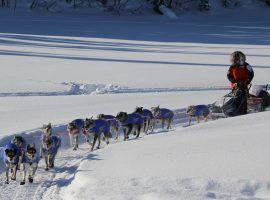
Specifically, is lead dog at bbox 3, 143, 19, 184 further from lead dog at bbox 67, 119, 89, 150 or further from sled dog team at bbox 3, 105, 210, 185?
lead dog at bbox 67, 119, 89, 150

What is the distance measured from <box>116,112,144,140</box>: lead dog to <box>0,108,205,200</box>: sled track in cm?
25

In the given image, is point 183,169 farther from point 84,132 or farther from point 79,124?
point 79,124

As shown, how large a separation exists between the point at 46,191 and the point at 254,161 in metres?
1.92

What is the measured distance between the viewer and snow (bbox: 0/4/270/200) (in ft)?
17.3

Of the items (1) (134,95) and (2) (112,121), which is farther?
(1) (134,95)

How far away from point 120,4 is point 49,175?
26.4 metres

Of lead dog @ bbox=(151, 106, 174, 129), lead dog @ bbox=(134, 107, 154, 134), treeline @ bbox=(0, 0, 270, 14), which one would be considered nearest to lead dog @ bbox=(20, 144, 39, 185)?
lead dog @ bbox=(134, 107, 154, 134)

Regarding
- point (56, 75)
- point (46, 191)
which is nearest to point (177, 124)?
point (46, 191)

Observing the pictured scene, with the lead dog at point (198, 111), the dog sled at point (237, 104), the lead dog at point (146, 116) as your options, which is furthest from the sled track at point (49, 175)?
the dog sled at point (237, 104)

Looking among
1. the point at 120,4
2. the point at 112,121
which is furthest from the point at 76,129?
the point at 120,4

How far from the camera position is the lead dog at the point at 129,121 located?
8.08 metres

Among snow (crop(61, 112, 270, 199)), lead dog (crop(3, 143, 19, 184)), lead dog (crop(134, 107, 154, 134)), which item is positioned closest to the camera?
snow (crop(61, 112, 270, 199))

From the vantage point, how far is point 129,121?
319 inches

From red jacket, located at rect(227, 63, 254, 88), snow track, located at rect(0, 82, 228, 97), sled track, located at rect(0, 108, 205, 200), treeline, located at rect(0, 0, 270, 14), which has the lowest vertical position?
sled track, located at rect(0, 108, 205, 200)
